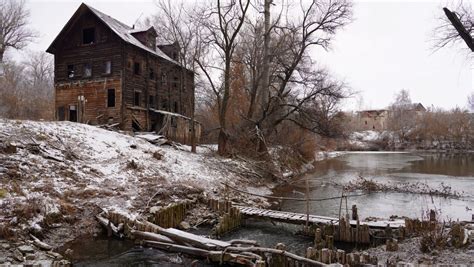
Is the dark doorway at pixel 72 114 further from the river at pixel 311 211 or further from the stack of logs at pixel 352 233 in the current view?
the stack of logs at pixel 352 233

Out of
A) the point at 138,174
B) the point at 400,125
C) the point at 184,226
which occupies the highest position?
the point at 400,125

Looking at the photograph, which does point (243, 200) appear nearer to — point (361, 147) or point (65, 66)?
point (65, 66)

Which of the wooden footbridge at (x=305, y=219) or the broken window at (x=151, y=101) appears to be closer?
the wooden footbridge at (x=305, y=219)

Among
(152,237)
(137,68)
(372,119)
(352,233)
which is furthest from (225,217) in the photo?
(372,119)

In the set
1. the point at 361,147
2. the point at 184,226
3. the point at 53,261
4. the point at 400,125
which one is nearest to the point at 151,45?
the point at 184,226

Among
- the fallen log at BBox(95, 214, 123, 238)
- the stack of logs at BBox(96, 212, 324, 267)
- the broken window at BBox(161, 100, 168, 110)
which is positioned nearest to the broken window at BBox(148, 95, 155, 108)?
the broken window at BBox(161, 100, 168, 110)

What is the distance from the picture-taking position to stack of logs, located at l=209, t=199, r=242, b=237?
1254 cm

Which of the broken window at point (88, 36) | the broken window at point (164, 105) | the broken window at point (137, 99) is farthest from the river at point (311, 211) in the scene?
the broken window at point (88, 36)

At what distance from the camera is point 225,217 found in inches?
506

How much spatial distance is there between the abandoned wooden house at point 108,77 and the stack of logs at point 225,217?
1558 centimetres

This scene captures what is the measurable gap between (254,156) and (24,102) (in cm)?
3289

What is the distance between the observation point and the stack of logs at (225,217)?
12.5 metres

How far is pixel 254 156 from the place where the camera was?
2692cm

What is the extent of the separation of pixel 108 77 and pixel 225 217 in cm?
2137
